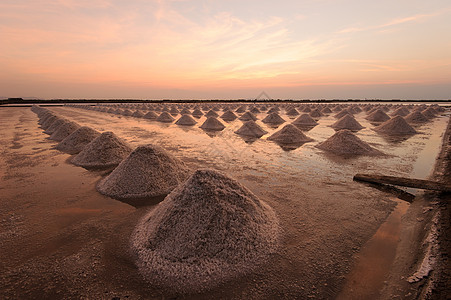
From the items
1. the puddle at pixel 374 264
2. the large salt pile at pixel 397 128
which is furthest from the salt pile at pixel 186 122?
the puddle at pixel 374 264

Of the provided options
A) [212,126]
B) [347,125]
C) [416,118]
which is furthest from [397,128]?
[212,126]

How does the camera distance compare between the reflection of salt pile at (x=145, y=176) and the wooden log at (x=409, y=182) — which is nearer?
the wooden log at (x=409, y=182)

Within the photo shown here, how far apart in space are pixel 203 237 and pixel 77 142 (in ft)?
28.4

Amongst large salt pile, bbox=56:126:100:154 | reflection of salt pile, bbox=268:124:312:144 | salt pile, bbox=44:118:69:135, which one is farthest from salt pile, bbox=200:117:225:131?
salt pile, bbox=44:118:69:135

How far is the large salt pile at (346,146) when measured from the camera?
26.8 ft

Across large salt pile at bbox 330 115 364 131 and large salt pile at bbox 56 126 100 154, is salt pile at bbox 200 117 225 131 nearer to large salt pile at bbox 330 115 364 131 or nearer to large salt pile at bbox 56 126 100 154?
large salt pile at bbox 56 126 100 154

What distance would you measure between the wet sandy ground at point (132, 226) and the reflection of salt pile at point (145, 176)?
0.32 metres

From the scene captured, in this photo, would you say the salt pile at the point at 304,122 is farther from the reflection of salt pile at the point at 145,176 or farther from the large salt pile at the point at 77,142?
the reflection of salt pile at the point at 145,176

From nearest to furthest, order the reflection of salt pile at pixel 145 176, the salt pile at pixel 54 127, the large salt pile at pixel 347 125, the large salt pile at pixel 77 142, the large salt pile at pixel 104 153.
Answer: the reflection of salt pile at pixel 145 176
the large salt pile at pixel 104 153
the large salt pile at pixel 77 142
the salt pile at pixel 54 127
the large salt pile at pixel 347 125

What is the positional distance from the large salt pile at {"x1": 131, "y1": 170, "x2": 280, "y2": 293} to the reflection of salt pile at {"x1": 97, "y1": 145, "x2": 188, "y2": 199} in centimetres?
143

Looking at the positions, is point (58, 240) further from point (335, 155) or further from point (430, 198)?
point (335, 155)

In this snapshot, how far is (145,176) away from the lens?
475 cm

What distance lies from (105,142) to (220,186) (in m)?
5.69

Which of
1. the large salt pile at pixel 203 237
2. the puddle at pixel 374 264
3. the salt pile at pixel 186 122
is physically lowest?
the puddle at pixel 374 264
